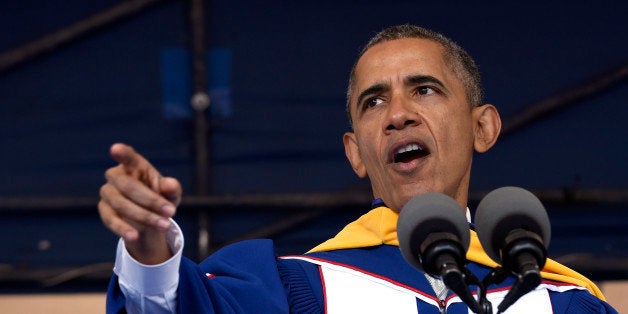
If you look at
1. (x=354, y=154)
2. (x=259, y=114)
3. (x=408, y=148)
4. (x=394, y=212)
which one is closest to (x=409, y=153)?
(x=408, y=148)

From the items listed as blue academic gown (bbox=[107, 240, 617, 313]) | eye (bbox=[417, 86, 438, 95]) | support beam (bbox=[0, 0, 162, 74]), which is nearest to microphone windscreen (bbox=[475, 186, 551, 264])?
blue academic gown (bbox=[107, 240, 617, 313])

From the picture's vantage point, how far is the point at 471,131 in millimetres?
3053

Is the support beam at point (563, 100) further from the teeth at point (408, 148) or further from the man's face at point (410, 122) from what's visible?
the teeth at point (408, 148)

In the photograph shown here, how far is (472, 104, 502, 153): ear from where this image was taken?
317 cm

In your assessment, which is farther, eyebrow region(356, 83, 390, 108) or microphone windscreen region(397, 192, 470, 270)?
eyebrow region(356, 83, 390, 108)

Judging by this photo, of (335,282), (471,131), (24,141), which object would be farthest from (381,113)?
(24,141)

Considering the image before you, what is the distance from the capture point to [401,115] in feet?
9.23

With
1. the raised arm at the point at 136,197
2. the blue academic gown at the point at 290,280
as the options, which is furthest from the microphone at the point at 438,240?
the blue academic gown at the point at 290,280

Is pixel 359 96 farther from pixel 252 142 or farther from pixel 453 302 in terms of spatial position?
pixel 252 142

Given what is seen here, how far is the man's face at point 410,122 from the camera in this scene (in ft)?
9.22

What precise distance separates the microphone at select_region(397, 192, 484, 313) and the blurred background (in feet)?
7.44

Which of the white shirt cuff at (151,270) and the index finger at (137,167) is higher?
the index finger at (137,167)

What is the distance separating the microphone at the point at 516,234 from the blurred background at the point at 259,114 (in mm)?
2252

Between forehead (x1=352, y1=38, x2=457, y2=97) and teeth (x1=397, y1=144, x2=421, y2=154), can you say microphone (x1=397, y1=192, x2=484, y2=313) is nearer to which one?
teeth (x1=397, y1=144, x2=421, y2=154)
